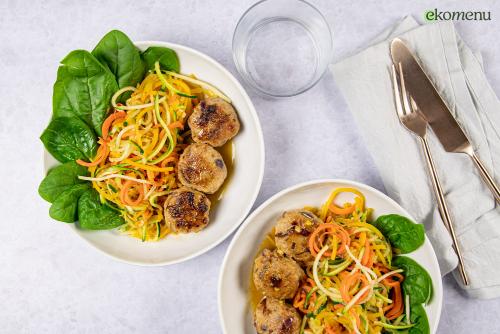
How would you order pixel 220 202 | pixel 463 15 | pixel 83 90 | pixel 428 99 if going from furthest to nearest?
pixel 463 15 → pixel 220 202 → pixel 428 99 → pixel 83 90

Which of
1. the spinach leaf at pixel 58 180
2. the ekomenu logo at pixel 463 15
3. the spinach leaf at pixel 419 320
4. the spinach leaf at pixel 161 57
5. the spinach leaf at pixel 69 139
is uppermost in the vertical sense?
the ekomenu logo at pixel 463 15

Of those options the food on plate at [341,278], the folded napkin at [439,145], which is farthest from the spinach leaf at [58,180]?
the folded napkin at [439,145]

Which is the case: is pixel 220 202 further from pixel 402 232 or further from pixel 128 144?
pixel 402 232

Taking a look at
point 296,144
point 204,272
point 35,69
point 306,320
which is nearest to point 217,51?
point 296,144

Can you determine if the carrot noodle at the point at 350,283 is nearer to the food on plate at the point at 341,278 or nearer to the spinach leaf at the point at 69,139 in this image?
the food on plate at the point at 341,278

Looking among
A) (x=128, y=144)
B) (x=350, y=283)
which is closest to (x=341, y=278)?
(x=350, y=283)

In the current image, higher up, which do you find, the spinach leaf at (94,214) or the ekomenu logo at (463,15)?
the ekomenu logo at (463,15)
